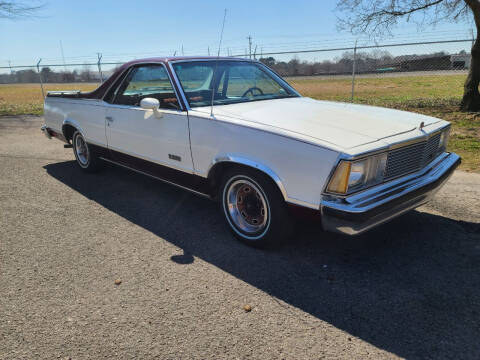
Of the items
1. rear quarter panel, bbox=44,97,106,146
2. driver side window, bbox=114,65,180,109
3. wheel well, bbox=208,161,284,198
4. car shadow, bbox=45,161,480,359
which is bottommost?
car shadow, bbox=45,161,480,359

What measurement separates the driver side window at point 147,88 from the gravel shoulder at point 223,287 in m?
1.23

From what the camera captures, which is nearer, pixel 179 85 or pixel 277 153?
pixel 277 153

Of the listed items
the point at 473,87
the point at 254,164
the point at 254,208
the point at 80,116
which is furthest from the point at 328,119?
the point at 473,87

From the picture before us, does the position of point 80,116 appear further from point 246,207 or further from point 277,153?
point 277,153

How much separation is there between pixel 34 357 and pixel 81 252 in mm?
1254

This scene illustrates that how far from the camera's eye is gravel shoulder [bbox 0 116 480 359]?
2143 millimetres

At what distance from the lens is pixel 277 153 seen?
2.72 metres

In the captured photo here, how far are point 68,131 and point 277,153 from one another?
4165 mm

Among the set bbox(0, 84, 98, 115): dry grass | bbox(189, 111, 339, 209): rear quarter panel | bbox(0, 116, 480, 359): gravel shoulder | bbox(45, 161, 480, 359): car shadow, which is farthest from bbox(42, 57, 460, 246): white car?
bbox(0, 84, 98, 115): dry grass

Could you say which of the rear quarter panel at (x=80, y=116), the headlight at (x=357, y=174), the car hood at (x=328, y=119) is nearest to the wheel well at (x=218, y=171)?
the car hood at (x=328, y=119)

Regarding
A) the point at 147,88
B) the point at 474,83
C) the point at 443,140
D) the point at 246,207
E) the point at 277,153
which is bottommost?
the point at 246,207

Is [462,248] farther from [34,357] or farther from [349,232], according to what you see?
Answer: [34,357]

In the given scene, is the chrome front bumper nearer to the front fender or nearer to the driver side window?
the front fender

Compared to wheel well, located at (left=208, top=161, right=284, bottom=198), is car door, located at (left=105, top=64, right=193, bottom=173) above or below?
above
